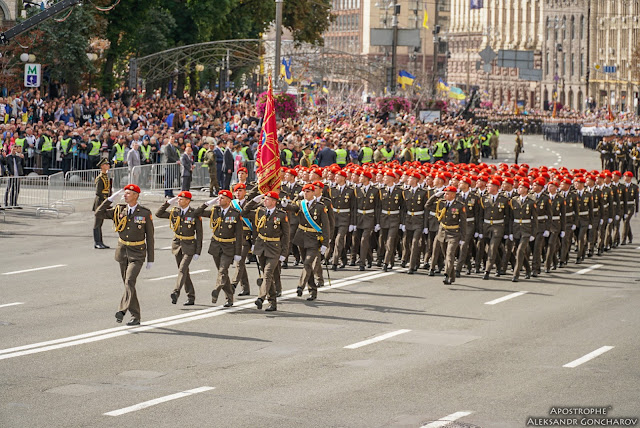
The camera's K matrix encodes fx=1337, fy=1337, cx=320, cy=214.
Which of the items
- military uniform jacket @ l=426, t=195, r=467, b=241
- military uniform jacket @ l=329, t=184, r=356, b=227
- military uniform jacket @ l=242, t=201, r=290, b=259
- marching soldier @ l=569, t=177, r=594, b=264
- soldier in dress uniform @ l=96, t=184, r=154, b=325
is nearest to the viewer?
soldier in dress uniform @ l=96, t=184, r=154, b=325

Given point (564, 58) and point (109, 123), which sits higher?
point (564, 58)

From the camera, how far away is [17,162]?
103 feet

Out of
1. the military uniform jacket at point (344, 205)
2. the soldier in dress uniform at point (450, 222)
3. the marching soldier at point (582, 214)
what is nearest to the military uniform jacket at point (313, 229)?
the soldier in dress uniform at point (450, 222)

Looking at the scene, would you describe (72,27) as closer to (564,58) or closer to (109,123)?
(109,123)

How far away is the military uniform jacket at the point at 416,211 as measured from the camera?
920 inches

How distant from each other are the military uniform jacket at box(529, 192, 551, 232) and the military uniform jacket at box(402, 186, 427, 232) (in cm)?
192

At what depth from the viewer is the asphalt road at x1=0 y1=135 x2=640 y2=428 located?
12547mm

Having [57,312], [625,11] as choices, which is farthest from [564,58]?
[57,312]

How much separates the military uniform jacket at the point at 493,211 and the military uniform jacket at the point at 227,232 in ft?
18.2

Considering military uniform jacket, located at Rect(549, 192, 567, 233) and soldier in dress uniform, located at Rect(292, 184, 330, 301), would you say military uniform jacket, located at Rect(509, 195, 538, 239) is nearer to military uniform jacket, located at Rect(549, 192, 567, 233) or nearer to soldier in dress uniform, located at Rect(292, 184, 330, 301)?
military uniform jacket, located at Rect(549, 192, 567, 233)

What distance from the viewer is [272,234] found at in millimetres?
18609

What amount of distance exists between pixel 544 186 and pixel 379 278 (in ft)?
11.5

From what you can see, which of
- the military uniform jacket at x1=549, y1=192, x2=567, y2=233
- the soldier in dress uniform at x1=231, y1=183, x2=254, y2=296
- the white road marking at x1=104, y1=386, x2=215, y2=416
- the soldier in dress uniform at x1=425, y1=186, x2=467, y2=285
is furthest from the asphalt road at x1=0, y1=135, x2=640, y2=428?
the military uniform jacket at x1=549, y1=192, x2=567, y2=233

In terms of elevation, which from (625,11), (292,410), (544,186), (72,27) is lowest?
(292,410)
